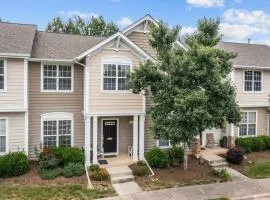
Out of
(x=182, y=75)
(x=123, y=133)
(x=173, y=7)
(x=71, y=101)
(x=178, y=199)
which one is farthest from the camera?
(x=173, y=7)

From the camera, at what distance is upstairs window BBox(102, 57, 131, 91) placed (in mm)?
18375

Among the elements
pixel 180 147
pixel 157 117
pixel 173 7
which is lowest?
pixel 180 147

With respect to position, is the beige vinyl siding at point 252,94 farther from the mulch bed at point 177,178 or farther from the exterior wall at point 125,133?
the exterior wall at point 125,133

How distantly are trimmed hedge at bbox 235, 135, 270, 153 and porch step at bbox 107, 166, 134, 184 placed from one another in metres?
9.74

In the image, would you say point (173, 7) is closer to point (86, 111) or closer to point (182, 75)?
point (182, 75)

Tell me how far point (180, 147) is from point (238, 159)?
12.5 feet

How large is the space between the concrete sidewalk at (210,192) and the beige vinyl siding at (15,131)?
6.92 metres

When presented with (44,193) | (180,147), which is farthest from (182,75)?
(44,193)

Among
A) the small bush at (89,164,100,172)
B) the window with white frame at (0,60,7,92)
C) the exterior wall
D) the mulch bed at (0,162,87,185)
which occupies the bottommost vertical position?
the mulch bed at (0,162,87,185)

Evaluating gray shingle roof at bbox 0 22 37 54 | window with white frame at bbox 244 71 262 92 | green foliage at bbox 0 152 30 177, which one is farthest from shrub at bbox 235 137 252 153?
gray shingle roof at bbox 0 22 37 54

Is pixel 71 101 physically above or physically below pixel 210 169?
above

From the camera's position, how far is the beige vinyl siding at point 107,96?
58.9 ft

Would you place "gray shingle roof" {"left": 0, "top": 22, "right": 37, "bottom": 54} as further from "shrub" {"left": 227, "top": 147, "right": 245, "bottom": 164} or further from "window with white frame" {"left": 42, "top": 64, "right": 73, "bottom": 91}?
"shrub" {"left": 227, "top": 147, "right": 245, "bottom": 164}

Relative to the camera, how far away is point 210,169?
18422mm
